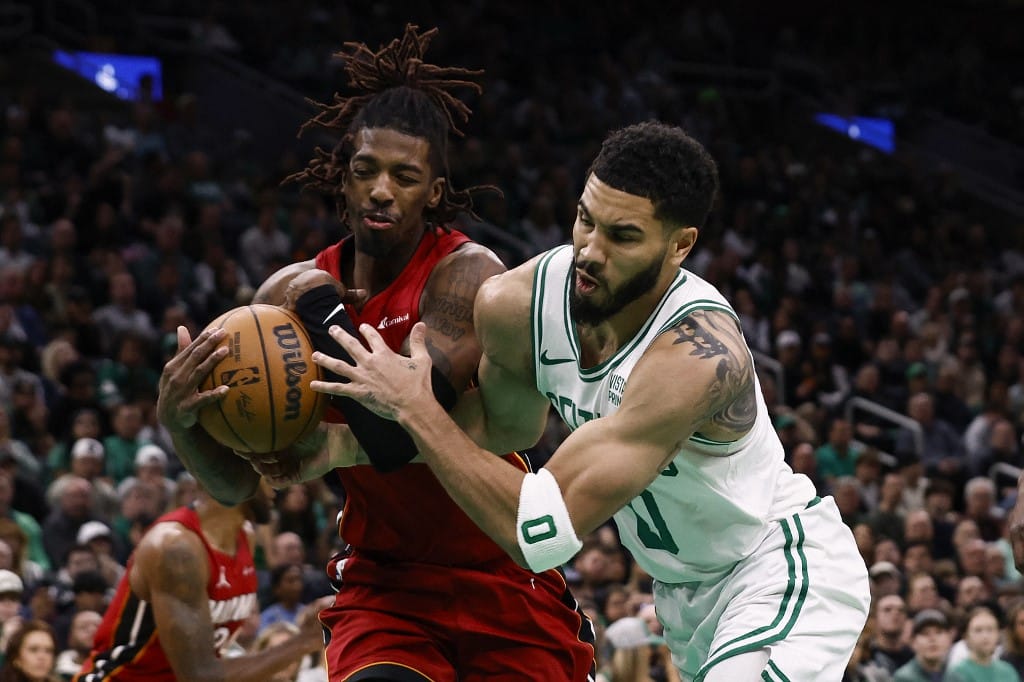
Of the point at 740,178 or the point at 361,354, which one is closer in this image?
the point at 361,354

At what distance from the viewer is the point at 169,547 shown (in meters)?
4.48

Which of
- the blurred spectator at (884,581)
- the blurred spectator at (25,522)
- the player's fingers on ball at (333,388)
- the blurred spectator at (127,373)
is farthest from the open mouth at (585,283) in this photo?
the blurred spectator at (127,373)

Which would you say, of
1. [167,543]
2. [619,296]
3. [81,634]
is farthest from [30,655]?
[619,296]

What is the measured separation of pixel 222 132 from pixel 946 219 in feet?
24.9

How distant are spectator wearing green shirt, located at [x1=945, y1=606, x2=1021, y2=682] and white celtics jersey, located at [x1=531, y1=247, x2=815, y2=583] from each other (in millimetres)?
4412

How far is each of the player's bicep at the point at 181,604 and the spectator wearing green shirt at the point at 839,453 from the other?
6.89 m

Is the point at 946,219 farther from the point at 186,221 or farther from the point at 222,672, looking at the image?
the point at 222,672

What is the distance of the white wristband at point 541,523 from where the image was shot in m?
2.95

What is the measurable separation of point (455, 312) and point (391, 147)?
0.46 metres

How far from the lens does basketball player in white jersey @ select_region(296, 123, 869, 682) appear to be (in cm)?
298

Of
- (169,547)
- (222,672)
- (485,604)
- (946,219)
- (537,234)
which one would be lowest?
(946,219)

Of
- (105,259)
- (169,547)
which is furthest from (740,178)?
(169,547)

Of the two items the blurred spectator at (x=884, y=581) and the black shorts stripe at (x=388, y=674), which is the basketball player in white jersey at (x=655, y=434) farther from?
the blurred spectator at (x=884, y=581)

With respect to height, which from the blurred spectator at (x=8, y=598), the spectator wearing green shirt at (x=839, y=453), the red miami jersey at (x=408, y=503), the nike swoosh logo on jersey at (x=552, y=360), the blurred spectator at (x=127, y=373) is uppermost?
the nike swoosh logo on jersey at (x=552, y=360)
